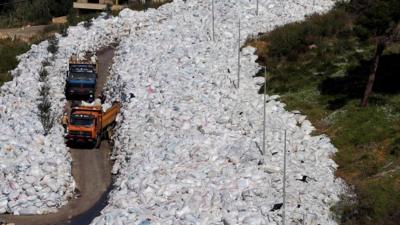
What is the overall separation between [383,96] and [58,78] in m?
25.2

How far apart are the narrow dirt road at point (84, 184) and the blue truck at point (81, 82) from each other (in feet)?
25.4

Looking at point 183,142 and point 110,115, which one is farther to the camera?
point 110,115

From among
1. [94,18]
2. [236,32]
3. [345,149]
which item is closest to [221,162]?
[345,149]

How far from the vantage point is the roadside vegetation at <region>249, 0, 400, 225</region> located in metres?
31.0

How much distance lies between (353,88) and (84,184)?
1914cm

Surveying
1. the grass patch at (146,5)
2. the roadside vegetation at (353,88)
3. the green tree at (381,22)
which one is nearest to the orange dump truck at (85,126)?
the roadside vegetation at (353,88)

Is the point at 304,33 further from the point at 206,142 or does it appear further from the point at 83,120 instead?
the point at 83,120

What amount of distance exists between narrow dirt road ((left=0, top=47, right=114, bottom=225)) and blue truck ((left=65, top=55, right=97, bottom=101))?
7.73m

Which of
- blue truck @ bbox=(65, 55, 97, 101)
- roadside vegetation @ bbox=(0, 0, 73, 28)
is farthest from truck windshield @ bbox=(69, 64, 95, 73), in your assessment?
roadside vegetation @ bbox=(0, 0, 73, 28)

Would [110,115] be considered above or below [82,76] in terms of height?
below

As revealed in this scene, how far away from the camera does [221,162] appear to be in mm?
34125

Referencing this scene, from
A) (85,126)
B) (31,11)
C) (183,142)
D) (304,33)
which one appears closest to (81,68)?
(85,126)

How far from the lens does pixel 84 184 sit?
3606 cm

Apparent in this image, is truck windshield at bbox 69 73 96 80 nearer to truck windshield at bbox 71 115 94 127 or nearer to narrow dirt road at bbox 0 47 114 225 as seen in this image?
narrow dirt road at bbox 0 47 114 225
